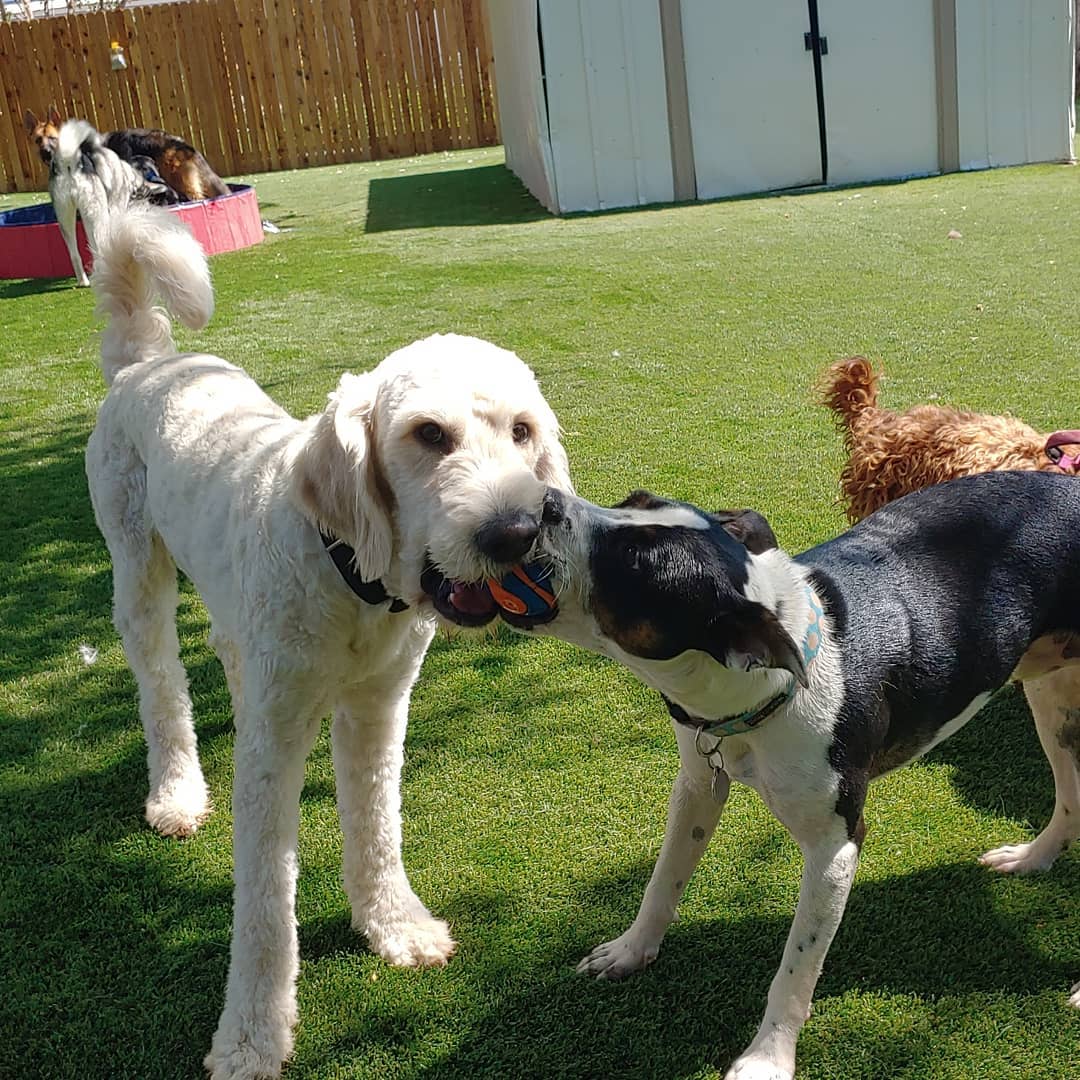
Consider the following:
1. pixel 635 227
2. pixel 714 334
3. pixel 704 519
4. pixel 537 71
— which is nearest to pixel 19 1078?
pixel 704 519

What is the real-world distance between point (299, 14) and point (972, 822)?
79.3 feet

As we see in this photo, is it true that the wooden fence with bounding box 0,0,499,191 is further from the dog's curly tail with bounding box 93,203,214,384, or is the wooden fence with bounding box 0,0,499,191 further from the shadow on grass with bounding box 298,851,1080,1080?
the shadow on grass with bounding box 298,851,1080,1080

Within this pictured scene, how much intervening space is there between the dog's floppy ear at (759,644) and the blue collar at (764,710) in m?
0.18

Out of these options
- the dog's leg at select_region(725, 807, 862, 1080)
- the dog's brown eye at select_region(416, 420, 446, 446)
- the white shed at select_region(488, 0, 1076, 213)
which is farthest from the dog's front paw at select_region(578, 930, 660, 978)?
the white shed at select_region(488, 0, 1076, 213)

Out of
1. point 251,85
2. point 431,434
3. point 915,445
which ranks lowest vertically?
point 915,445

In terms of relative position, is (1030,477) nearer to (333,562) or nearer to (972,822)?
(972,822)

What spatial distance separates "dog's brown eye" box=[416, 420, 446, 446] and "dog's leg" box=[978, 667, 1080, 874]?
1774mm

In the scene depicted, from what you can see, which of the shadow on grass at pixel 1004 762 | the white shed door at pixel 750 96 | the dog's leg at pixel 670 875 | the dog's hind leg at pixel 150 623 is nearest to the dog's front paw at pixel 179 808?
the dog's hind leg at pixel 150 623

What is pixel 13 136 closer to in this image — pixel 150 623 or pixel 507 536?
pixel 150 623

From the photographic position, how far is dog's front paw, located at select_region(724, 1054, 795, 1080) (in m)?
2.46

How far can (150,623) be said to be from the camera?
370cm

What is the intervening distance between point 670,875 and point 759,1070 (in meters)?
0.52

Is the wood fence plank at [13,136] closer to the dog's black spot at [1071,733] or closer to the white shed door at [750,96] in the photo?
the white shed door at [750,96]

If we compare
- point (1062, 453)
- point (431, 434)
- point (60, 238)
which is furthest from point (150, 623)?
point (60, 238)
